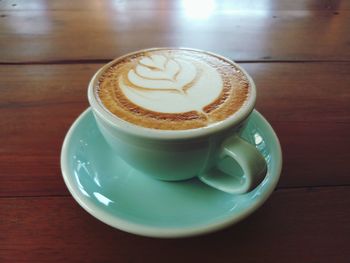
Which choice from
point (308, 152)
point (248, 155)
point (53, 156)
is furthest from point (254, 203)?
point (53, 156)

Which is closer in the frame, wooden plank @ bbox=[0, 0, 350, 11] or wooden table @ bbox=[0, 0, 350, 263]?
wooden table @ bbox=[0, 0, 350, 263]

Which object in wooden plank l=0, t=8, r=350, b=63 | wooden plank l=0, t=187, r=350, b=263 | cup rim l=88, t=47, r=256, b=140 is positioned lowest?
wooden plank l=0, t=187, r=350, b=263

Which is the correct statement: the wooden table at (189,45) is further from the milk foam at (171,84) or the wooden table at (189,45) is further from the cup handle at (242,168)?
the milk foam at (171,84)

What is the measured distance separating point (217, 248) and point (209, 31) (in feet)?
2.11

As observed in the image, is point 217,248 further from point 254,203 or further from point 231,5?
point 231,5

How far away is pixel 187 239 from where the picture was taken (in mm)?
372

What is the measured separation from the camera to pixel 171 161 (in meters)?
0.39

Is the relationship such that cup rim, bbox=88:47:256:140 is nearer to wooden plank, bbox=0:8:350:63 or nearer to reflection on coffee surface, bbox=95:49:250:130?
reflection on coffee surface, bbox=95:49:250:130

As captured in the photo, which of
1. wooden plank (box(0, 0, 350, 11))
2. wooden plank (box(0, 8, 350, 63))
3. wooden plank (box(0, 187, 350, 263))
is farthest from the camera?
wooden plank (box(0, 0, 350, 11))

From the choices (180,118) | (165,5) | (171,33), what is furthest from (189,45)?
(180,118)

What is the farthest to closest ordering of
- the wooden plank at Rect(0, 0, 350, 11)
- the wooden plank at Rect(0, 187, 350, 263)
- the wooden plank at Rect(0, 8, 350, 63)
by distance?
the wooden plank at Rect(0, 0, 350, 11) → the wooden plank at Rect(0, 8, 350, 63) → the wooden plank at Rect(0, 187, 350, 263)

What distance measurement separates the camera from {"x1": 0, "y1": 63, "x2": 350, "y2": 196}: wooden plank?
0.45 metres

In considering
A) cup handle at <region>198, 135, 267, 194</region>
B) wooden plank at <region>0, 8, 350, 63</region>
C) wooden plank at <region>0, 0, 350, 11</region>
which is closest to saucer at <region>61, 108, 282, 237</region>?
cup handle at <region>198, 135, 267, 194</region>

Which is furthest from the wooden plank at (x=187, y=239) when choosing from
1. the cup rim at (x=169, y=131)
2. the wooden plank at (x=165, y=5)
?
the wooden plank at (x=165, y=5)
